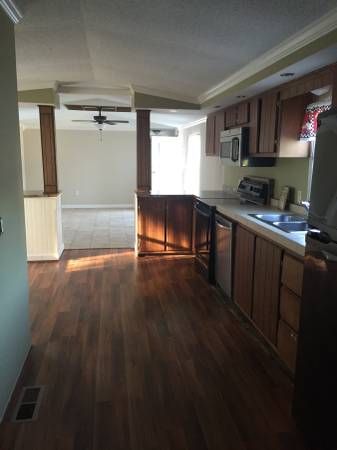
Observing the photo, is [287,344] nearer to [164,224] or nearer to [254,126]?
[254,126]

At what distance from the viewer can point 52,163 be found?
5.10 meters

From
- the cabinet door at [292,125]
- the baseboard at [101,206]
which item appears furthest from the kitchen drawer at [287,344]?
the baseboard at [101,206]

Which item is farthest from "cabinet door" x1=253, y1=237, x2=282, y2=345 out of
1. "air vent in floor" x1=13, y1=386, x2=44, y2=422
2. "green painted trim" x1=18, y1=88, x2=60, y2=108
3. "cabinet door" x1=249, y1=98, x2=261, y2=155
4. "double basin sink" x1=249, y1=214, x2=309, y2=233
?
"green painted trim" x1=18, y1=88, x2=60, y2=108

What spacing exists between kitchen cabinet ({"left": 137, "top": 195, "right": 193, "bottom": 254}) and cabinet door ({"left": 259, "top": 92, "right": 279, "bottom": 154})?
172 cm

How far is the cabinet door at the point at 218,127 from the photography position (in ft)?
16.1

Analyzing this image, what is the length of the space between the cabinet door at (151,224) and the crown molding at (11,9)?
117 inches

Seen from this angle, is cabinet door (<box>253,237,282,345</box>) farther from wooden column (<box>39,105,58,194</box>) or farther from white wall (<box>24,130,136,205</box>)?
white wall (<box>24,130,136,205</box>)

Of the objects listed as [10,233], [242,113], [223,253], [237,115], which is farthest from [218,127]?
[10,233]

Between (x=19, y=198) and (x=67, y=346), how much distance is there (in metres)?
1.19

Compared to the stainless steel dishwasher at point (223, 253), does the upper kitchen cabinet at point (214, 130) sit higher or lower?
higher

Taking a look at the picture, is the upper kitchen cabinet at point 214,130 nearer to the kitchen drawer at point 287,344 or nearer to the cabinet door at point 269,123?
the cabinet door at point 269,123

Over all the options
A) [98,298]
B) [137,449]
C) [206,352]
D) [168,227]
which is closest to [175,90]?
[168,227]

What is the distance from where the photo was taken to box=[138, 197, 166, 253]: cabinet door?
16.7 ft

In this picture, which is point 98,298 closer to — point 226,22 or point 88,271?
point 88,271
